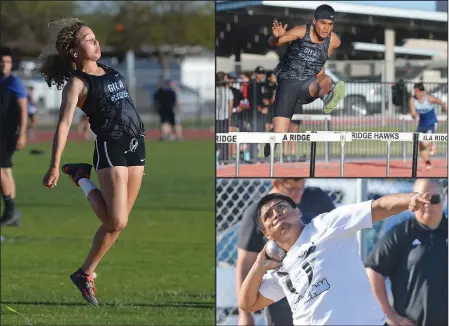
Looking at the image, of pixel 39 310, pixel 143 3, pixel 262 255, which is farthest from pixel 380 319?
pixel 143 3

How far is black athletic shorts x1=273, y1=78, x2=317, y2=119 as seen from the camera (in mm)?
6930

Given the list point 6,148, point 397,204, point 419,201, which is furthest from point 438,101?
point 6,148

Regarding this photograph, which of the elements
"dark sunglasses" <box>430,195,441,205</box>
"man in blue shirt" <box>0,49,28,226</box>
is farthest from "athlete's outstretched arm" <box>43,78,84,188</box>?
"man in blue shirt" <box>0,49,28,226</box>

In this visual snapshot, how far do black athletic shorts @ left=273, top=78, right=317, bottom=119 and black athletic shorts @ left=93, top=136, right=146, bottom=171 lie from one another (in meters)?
1.24

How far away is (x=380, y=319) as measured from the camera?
20.8 feet

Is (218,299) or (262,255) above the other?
(262,255)

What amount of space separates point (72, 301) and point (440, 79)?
3015 millimetres

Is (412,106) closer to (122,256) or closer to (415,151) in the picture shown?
(415,151)

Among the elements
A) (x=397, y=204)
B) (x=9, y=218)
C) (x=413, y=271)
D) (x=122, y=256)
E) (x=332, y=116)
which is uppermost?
(x=332, y=116)

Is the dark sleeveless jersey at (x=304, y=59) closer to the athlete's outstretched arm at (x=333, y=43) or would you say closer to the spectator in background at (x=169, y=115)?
the athlete's outstretched arm at (x=333, y=43)

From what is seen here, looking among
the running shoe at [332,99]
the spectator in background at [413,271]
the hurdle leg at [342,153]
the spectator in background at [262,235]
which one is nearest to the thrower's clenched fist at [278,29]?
the running shoe at [332,99]

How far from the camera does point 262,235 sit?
7.62m

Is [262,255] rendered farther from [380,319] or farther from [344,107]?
[344,107]

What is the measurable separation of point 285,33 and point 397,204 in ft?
5.10
